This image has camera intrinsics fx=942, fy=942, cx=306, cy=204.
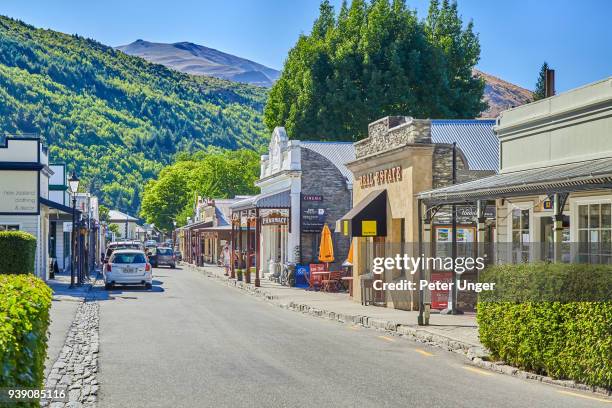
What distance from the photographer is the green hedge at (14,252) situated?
27781 millimetres

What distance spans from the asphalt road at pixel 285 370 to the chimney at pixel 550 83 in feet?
35.5

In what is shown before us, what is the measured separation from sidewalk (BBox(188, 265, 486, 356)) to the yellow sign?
7.13 feet

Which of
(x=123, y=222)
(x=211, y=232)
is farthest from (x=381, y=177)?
(x=123, y=222)

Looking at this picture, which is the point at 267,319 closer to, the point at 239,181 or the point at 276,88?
the point at 276,88

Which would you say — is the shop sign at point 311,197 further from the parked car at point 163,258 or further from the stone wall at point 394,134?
the parked car at point 163,258

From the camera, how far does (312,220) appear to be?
41.4 metres

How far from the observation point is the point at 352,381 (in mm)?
12578

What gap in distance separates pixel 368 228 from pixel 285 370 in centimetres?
1468

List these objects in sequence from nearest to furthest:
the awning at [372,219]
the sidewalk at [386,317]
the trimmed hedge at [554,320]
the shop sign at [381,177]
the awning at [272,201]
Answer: the trimmed hedge at [554,320] → the sidewalk at [386,317] → the shop sign at [381,177] → the awning at [372,219] → the awning at [272,201]

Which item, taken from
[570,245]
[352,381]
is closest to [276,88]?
[570,245]

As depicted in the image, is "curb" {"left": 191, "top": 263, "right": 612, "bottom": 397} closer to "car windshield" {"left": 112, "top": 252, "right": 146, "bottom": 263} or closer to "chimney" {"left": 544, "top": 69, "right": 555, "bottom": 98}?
"car windshield" {"left": 112, "top": 252, "right": 146, "bottom": 263}

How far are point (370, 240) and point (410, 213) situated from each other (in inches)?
183

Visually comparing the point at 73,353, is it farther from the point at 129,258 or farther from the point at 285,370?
the point at 129,258

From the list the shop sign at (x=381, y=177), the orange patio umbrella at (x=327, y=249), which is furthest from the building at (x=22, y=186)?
the shop sign at (x=381, y=177)
